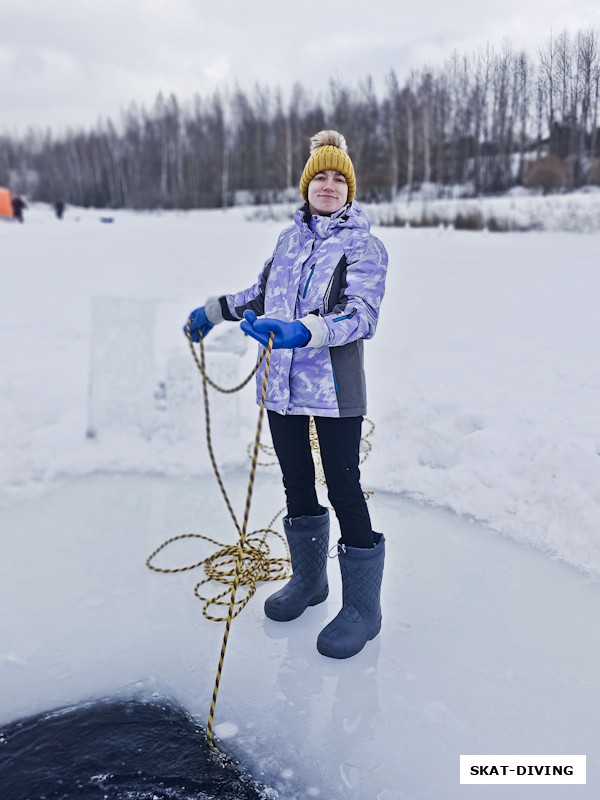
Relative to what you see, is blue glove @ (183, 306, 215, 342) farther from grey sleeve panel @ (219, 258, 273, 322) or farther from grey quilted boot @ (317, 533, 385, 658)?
grey quilted boot @ (317, 533, 385, 658)

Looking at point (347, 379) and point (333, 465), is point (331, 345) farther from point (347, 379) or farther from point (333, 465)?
point (333, 465)

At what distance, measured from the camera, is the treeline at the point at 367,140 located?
422 cm

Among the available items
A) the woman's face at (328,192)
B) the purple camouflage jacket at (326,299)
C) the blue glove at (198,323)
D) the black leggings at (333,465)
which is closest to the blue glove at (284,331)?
the purple camouflage jacket at (326,299)

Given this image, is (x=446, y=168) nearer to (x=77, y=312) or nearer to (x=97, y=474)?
(x=77, y=312)

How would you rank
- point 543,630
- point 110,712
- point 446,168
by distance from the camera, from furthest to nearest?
point 446,168, point 543,630, point 110,712

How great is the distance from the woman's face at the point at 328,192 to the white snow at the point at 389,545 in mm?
1453

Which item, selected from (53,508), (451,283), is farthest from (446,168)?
(53,508)

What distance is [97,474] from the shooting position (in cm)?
344

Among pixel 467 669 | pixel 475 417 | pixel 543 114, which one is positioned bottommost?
pixel 467 669

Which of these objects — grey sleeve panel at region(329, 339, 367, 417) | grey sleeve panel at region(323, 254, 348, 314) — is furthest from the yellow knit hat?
grey sleeve panel at region(329, 339, 367, 417)

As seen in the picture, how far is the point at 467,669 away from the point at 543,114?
14.3ft

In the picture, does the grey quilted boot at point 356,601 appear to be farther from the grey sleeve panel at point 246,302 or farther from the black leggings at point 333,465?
the grey sleeve panel at point 246,302

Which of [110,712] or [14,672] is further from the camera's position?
[14,672]

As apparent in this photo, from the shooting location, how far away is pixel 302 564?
2.16 metres
